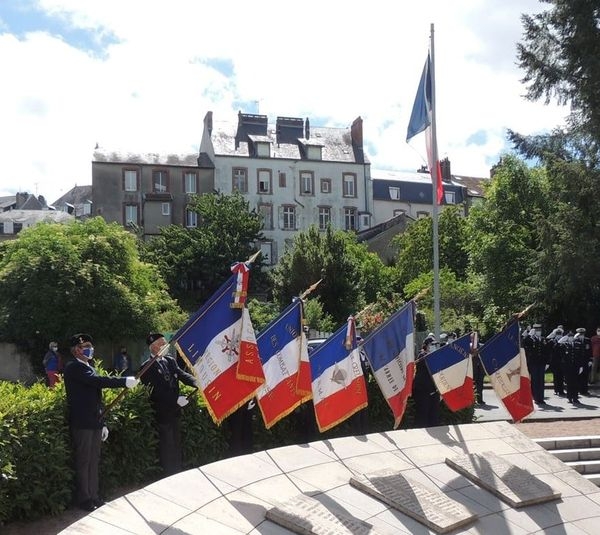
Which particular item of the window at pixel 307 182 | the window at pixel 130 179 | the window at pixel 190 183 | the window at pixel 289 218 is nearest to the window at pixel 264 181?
the window at pixel 289 218

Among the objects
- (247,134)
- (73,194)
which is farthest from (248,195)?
(73,194)

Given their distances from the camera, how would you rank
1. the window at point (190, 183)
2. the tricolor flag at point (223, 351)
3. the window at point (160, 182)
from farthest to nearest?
1. the window at point (190, 183)
2. the window at point (160, 182)
3. the tricolor flag at point (223, 351)

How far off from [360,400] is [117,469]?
3616 millimetres

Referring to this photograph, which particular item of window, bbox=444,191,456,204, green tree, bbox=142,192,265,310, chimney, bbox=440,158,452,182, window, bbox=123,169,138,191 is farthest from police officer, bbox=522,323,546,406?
chimney, bbox=440,158,452,182

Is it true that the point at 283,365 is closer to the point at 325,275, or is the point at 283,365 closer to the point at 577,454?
the point at 577,454

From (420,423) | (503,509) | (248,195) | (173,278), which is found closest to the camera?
(503,509)

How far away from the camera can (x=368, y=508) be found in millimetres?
8422

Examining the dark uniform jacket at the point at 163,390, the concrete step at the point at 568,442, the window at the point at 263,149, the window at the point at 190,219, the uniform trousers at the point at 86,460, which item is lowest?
the concrete step at the point at 568,442

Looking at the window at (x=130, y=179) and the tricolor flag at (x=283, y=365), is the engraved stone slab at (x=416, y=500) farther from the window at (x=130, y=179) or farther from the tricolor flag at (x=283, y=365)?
the window at (x=130, y=179)

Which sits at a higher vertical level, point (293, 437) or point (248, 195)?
point (248, 195)

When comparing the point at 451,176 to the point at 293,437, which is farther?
the point at 451,176

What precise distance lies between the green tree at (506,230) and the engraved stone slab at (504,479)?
3381cm

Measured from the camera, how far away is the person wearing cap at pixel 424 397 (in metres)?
12.9

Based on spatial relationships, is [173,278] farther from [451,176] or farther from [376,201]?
[451,176]
